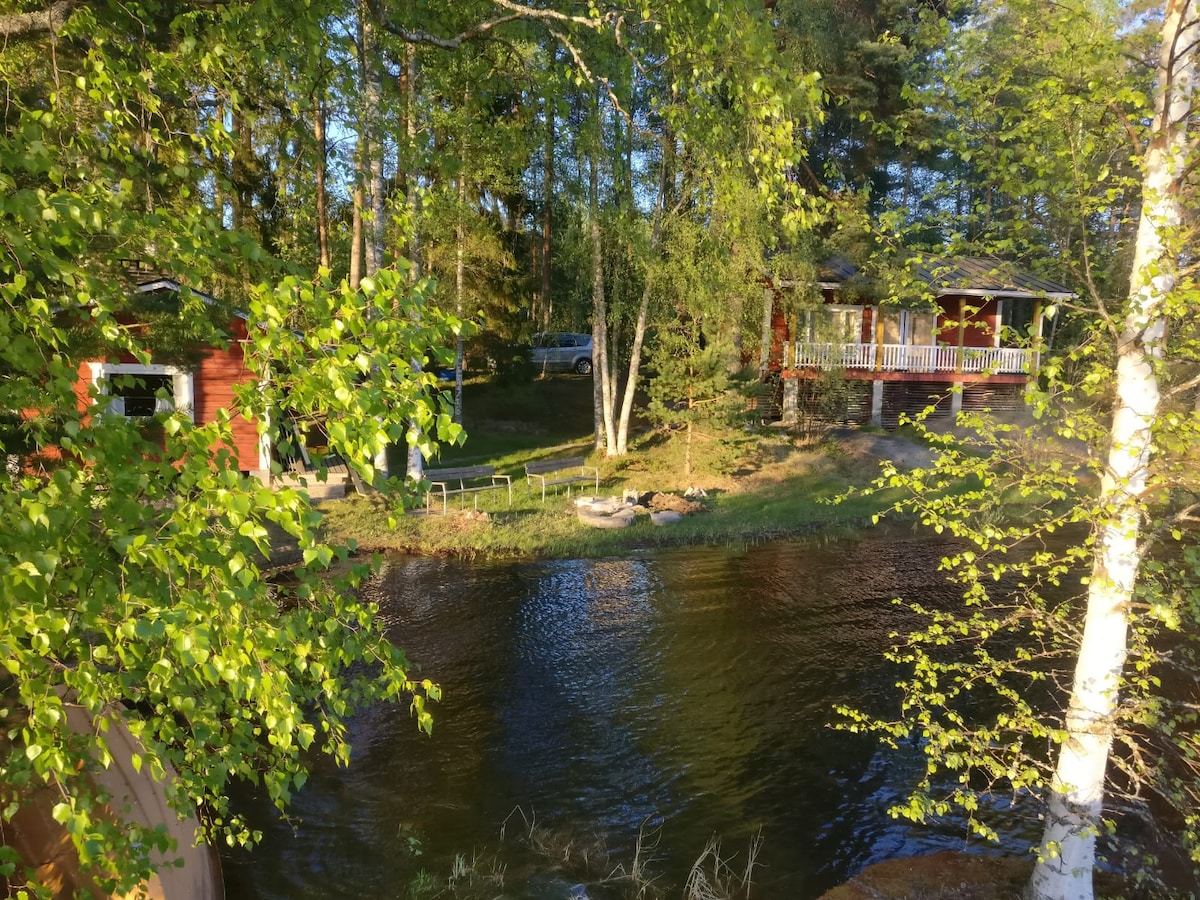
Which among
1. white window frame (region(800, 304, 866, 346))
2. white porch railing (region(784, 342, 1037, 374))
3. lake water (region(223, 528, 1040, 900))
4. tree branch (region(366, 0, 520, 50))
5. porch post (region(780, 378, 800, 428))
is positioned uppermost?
tree branch (region(366, 0, 520, 50))

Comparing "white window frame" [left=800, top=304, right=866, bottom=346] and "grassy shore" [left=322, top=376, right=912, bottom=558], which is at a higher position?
"white window frame" [left=800, top=304, right=866, bottom=346]

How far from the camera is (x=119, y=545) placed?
2281 millimetres

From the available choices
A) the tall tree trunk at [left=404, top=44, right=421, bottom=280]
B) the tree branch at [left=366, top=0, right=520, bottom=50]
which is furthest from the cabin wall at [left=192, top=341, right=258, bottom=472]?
the tree branch at [left=366, top=0, right=520, bottom=50]

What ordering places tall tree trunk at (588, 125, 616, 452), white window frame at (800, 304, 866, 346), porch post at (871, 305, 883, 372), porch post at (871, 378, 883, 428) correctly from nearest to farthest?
tall tree trunk at (588, 125, 616, 452) → white window frame at (800, 304, 866, 346) → porch post at (871, 305, 883, 372) → porch post at (871, 378, 883, 428)

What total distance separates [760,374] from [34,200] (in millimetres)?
24600

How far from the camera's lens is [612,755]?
8.84 metres

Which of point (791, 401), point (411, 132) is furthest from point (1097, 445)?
point (791, 401)

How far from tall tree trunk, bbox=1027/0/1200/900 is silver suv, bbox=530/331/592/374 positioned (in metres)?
32.2

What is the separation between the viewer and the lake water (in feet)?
23.0

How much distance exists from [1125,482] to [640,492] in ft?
53.2

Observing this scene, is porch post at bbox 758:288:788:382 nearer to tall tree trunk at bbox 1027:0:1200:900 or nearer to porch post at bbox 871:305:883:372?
porch post at bbox 871:305:883:372

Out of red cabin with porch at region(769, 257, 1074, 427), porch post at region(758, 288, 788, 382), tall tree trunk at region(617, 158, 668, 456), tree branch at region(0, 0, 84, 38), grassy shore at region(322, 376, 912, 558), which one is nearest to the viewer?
tree branch at region(0, 0, 84, 38)

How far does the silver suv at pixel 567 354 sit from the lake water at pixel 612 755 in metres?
23.3

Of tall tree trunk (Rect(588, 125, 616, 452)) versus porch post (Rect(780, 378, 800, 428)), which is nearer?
tall tree trunk (Rect(588, 125, 616, 452))
